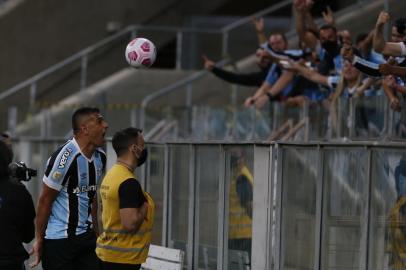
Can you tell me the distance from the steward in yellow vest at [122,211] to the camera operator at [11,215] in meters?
0.63

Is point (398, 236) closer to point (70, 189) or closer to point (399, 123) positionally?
point (399, 123)

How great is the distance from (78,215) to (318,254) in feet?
6.82

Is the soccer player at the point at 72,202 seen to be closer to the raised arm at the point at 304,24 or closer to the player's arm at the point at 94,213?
the player's arm at the point at 94,213

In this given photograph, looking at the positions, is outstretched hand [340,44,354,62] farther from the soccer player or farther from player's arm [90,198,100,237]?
player's arm [90,198,100,237]

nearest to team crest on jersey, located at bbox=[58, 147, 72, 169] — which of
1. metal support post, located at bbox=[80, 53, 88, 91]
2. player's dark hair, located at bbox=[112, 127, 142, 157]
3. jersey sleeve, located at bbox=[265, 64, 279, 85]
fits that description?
player's dark hair, located at bbox=[112, 127, 142, 157]

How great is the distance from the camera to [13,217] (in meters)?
9.09

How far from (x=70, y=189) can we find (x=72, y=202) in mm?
115

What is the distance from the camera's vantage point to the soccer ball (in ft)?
40.5

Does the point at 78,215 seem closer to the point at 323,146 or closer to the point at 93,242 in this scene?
the point at 93,242

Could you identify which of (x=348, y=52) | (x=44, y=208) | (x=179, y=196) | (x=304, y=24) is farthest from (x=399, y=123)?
(x=304, y=24)

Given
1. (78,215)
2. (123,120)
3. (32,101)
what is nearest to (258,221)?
(78,215)

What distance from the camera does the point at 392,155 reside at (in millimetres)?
8836

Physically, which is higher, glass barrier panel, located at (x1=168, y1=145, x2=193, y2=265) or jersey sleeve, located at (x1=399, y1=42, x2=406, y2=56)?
jersey sleeve, located at (x1=399, y1=42, x2=406, y2=56)

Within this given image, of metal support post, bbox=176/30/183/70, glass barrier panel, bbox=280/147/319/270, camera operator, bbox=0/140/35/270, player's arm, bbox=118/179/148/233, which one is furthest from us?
metal support post, bbox=176/30/183/70
